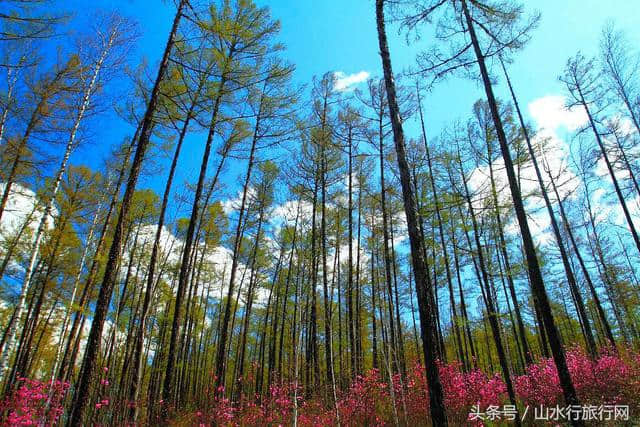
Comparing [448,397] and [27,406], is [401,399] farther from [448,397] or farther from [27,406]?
[27,406]

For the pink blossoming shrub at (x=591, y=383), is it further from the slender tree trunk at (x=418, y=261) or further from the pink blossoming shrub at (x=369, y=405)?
the slender tree trunk at (x=418, y=261)

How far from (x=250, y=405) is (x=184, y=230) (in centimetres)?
1117

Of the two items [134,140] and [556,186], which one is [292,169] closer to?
[134,140]

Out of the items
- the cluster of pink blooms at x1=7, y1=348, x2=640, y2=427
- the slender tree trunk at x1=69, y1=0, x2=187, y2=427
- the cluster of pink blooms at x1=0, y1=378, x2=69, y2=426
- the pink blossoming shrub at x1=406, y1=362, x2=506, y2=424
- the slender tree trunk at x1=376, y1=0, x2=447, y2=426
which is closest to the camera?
the slender tree trunk at x1=376, y1=0, x2=447, y2=426

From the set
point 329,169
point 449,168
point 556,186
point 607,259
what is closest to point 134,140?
point 329,169

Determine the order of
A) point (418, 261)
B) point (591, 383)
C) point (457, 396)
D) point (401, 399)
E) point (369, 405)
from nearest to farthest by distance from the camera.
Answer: point (418, 261) → point (369, 405) → point (457, 396) → point (401, 399) → point (591, 383)

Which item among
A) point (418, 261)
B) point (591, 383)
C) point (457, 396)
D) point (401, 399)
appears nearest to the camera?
point (418, 261)

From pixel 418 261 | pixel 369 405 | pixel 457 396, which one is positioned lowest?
pixel 369 405

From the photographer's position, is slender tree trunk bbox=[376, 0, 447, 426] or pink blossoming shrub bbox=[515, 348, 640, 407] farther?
pink blossoming shrub bbox=[515, 348, 640, 407]

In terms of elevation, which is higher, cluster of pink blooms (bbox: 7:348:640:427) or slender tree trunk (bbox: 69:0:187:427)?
slender tree trunk (bbox: 69:0:187:427)

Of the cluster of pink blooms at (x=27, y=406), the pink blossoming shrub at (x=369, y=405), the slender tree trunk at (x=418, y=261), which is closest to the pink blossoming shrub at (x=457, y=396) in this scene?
the pink blossoming shrub at (x=369, y=405)

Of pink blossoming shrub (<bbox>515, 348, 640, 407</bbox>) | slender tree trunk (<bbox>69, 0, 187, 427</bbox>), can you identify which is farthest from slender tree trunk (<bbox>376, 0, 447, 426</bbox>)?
pink blossoming shrub (<bbox>515, 348, 640, 407</bbox>)

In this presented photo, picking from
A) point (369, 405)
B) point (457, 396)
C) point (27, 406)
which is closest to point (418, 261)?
point (369, 405)

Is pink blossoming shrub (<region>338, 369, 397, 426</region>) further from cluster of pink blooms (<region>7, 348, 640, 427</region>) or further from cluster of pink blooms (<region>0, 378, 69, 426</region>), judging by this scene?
cluster of pink blooms (<region>0, 378, 69, 426</region>)
